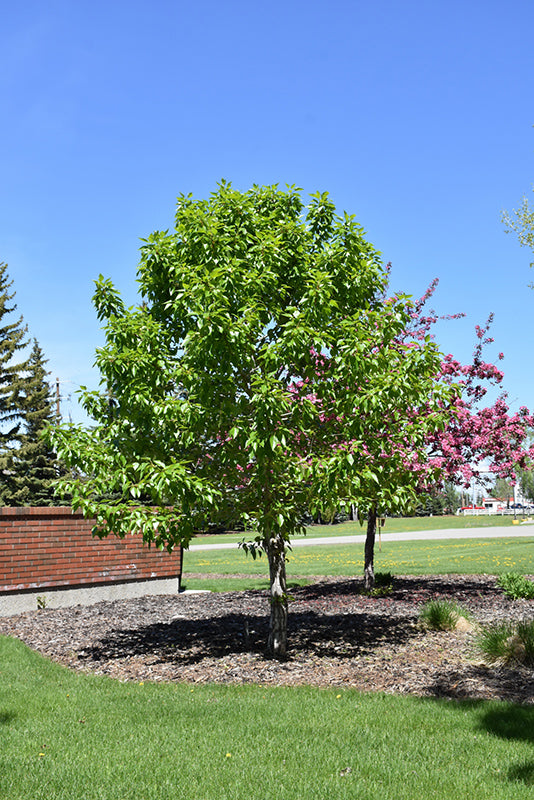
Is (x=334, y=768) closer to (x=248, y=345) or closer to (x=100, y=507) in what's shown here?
(x=100, y=507)

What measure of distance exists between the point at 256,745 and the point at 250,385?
3648mm

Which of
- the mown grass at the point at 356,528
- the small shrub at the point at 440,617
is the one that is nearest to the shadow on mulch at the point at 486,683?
the small shrub at the point at 440,617

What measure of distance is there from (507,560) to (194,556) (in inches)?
521

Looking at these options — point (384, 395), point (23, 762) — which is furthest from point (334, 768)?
point (384, 395)

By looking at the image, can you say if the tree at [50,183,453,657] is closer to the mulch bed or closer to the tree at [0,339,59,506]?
the mulch bed

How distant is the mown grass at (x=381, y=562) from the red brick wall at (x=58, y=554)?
3.22m

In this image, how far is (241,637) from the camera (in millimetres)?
9664

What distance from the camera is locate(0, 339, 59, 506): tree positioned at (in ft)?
127

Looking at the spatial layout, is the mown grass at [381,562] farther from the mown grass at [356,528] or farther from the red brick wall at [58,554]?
the mown grass at [356,528]

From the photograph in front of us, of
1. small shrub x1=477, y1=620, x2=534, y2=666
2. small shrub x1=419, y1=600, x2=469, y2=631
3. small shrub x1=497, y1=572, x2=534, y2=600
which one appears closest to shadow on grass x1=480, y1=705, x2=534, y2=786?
small shrub x1=477, y1=620, x2=534, y2=666

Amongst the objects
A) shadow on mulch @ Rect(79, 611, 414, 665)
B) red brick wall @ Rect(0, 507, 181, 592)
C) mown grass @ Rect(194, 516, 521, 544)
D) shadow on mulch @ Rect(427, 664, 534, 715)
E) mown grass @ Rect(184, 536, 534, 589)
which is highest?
red brick wall @ Rect(0, 507, 181, 592)

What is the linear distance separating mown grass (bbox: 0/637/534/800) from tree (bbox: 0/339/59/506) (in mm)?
31764

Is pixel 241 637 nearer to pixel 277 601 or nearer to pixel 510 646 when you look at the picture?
pixel 277 601

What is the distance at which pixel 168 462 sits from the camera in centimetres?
821
